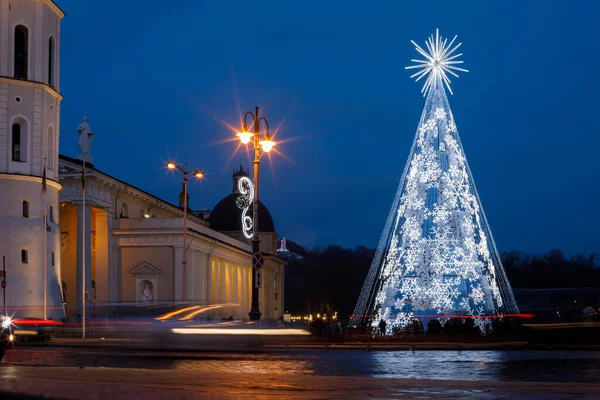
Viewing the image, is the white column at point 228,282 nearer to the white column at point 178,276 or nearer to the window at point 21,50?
the white column at point 178,276

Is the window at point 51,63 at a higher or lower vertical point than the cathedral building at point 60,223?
higher

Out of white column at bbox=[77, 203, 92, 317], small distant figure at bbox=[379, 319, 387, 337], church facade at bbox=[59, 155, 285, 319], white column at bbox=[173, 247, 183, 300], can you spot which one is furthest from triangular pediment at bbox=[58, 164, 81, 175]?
small distant figure at bbox=[379, 319, 387, 337]

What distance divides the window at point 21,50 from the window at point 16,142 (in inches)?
129

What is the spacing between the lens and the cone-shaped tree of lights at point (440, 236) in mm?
40906

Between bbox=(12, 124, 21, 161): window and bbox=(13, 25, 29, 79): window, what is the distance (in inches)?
129

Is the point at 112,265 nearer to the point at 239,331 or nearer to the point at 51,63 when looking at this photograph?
the point at 51,63

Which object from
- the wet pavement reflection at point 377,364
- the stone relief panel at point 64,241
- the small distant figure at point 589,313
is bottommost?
the wet pavement reflection at point 377,364

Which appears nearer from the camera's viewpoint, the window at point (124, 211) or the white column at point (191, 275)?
the white column at point (191, 275)

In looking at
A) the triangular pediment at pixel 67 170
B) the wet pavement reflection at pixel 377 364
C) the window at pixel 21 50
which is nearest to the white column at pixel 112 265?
the triangular pediment at pixel 67 170

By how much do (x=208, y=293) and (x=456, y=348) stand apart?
163 ft

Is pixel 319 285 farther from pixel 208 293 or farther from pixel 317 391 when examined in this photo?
pixel 317 391

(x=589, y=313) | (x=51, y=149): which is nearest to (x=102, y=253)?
(x=51, y=149)

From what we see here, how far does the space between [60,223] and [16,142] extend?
14011mm

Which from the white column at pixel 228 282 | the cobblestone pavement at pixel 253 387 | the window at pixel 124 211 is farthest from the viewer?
the white column at pixel 228 282
